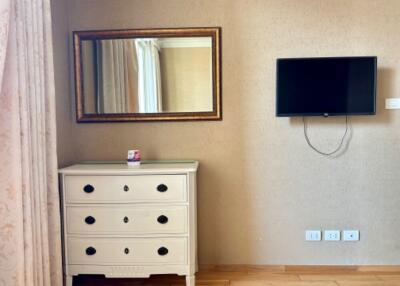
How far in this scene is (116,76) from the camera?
261 centimetres

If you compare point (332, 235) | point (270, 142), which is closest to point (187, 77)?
point (270, 142)

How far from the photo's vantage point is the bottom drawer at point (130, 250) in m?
2.21

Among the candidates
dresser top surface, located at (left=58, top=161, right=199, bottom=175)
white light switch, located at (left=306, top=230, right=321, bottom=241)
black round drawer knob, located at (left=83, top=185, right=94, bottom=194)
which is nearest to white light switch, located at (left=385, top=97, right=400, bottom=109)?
white light switch, located at (left=306, top=230, right=321, bottom=241)

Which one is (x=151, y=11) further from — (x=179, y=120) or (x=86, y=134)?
(x=86, y=134)

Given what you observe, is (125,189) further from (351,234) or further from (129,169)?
(351,234)

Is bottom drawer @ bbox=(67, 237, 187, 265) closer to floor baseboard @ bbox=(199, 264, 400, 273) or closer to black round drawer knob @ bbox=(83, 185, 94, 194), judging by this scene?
black round drawer knob @ bbox=(83, 185, 94, 194)

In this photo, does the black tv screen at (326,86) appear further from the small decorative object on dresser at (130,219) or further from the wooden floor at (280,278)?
the wooden floor at (280,278)

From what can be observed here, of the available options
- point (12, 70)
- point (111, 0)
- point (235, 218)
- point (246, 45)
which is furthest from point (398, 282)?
point (111, 0)

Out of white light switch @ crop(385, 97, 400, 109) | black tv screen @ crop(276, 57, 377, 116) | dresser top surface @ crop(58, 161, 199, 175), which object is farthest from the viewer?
white light switch @ crop(385, 97, 400, 109)

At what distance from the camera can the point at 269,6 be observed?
2.54 meters

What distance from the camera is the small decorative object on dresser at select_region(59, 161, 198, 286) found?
219 centimetres

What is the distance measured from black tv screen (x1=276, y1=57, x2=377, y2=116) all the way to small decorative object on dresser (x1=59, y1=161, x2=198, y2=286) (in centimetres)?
98

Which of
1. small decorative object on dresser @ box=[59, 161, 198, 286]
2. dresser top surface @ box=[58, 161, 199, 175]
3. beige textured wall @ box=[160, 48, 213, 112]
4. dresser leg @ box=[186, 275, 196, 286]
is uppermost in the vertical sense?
beige textured wall @ box=[160, 48, 213, 112]

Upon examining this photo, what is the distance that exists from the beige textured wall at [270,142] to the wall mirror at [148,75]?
0.28 ft
